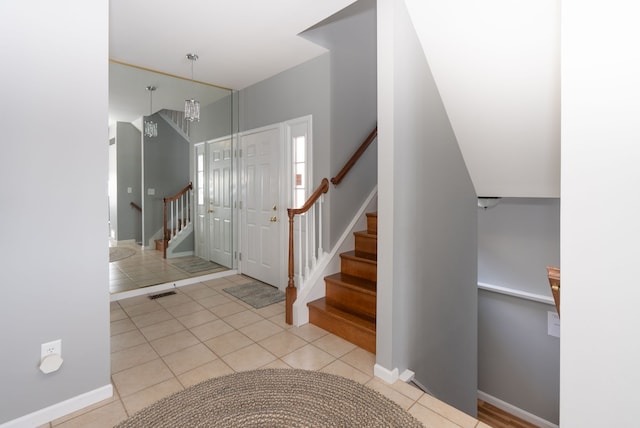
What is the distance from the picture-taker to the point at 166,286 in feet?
13.0

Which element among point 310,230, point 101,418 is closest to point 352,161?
point 310,230

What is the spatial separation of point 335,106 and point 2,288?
2.85m

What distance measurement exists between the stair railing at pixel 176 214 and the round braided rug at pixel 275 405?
2413 mm

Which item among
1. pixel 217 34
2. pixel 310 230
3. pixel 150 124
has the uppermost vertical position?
pixel 217 34

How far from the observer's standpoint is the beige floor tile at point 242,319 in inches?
117

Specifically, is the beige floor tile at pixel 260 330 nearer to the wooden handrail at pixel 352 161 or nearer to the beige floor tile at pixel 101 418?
the beige floor tile at pixel 101 418

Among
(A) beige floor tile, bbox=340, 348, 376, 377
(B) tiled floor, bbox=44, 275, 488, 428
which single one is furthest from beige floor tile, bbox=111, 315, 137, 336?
(A) beige floor tile, bbox=340, 348, 376, 377

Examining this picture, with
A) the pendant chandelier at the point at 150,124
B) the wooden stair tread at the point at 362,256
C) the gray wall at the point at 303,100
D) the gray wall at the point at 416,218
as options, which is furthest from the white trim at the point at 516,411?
the pendant chandelier at the point at 150,124

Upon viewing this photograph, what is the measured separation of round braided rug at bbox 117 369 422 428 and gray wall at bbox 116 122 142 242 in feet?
7.14

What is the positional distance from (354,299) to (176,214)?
253 centimetres

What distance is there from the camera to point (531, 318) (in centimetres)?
426

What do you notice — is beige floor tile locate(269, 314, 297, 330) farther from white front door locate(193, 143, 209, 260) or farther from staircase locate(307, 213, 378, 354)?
white front door locate(193, 143, 209, 260)

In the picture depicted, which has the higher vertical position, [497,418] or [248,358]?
[248,358]

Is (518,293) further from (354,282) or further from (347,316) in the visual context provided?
(347,316)
